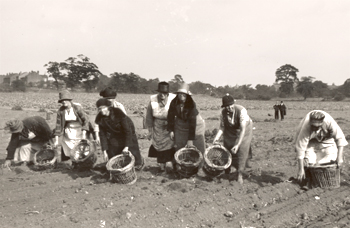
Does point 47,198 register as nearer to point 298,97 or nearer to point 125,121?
point 125,121

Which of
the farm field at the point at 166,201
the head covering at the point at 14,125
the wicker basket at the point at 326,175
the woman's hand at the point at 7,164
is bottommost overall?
the farm field at the point at 166,201

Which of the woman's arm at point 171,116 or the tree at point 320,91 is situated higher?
the tree at point 320,91

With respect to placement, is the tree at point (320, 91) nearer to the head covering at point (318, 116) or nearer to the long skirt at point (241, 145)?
the long skirt at point (241, 145)

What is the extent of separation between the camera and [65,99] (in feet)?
19.6

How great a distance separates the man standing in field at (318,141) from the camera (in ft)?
15.6

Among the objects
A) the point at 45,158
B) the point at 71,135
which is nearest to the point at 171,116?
the point at 71,135

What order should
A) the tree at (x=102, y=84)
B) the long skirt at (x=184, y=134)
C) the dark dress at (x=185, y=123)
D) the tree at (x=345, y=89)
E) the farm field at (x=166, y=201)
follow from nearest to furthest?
the farm field at (x=166, y=201) → the dark dress at (x=185, y=123) → the long skirt at (x=184, y=134) → the tree at (x=345, y=89) → the tree at (x=102, y=84)

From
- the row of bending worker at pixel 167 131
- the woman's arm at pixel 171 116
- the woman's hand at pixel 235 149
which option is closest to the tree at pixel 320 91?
the row of bending worker at pixel 167 131

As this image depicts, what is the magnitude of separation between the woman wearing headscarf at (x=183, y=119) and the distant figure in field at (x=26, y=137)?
2372mm

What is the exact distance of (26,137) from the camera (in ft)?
21.1

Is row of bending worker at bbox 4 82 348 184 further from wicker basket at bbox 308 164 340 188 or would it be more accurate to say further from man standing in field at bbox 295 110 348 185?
wicker basket at bbox 308 164 340 188

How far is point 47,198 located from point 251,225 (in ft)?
9.23

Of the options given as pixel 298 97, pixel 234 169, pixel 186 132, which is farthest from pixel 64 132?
pixel 298 97

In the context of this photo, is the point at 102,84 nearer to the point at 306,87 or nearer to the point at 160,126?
the point at 306,87
